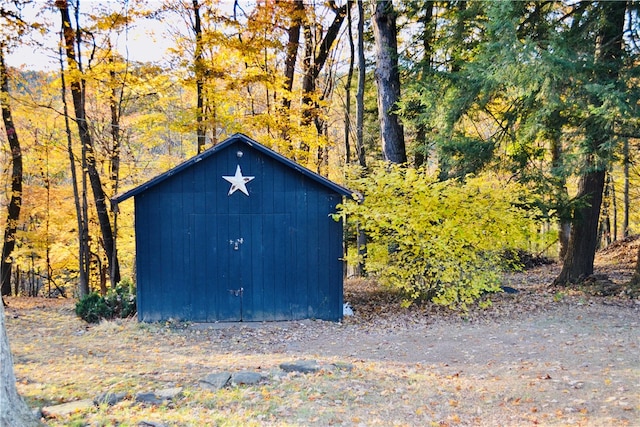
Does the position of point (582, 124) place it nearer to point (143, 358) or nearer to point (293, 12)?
point (143, 358)

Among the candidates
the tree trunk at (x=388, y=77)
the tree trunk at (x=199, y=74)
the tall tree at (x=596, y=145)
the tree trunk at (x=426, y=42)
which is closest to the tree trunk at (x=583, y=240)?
the tall tree at (x=596, y=145)

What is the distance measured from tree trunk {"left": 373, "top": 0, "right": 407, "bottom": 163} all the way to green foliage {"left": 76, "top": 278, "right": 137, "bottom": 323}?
7.17 m

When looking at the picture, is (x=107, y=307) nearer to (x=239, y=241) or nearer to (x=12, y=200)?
(x=239, y=241)

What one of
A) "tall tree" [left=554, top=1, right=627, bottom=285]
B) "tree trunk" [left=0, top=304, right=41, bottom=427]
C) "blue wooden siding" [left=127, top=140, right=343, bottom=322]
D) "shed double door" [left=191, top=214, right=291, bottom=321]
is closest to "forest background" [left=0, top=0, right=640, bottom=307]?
"tall tree" [left=554, top=1, right=627, bottom=285]

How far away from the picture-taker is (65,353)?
284 inches

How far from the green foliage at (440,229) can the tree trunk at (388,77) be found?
302 centimetres

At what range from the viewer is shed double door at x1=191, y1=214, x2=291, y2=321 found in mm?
9172

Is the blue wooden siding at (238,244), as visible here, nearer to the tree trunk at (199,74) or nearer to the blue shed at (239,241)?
the blue shed at (239,241)

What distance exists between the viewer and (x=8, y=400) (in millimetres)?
3529

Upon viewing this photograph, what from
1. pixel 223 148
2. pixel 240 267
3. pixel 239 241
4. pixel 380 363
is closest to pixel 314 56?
pixel 223 148

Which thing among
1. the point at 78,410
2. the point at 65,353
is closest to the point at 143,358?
the point at 65,353

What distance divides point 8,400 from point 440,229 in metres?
7.32

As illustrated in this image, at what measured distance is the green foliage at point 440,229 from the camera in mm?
9031

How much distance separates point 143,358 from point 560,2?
10917mm
